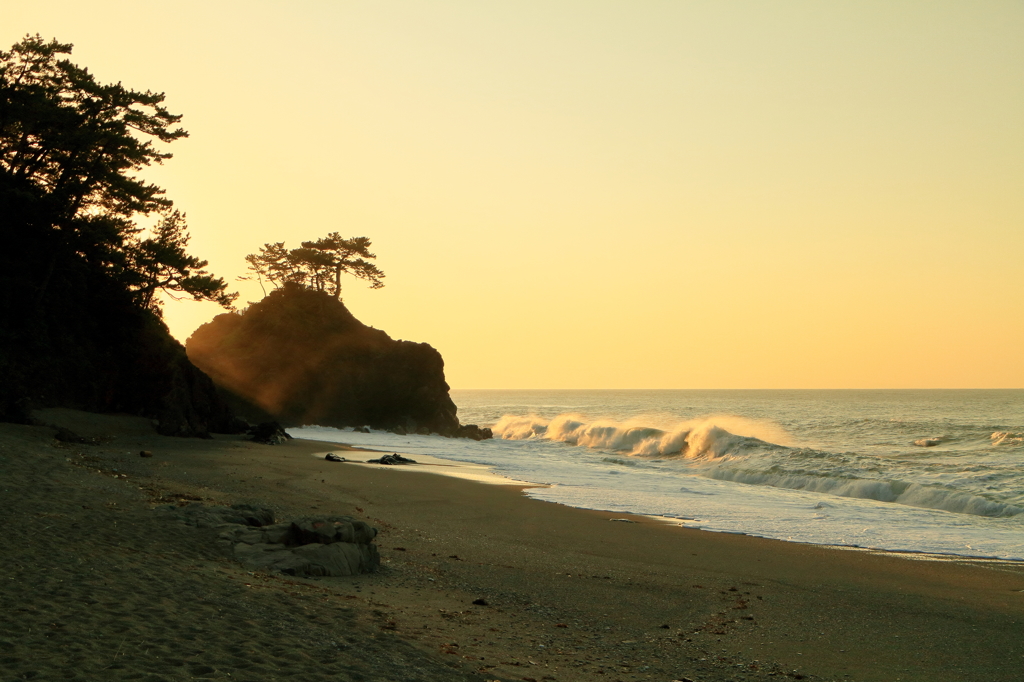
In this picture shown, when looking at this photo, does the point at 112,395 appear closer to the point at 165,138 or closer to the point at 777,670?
the point at 165,138

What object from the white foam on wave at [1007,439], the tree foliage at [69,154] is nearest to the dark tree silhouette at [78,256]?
the tree foliage at [69,154]

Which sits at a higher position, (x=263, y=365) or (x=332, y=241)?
(x=332, y=241)

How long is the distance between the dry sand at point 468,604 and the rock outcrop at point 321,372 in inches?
1570

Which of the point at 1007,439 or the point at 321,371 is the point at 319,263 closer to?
the point at 321,371

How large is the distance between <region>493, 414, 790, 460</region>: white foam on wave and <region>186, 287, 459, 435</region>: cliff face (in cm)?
676

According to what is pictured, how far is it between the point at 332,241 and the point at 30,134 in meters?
31.0

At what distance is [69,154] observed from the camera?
82.5 ft

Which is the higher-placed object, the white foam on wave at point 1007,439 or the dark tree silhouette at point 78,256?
the dark tree silhouette at point 78,256

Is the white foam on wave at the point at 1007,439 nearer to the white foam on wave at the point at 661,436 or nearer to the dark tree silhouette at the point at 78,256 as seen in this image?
the white foam on wave at the point at 661,436

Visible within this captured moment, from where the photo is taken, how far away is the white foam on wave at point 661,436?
32.5 metres

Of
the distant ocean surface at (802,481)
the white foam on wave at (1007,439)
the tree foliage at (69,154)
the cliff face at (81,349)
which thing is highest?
the tree foliage at (69,154)

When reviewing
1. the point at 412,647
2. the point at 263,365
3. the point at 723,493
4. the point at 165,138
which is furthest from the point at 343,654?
the point at 263,365

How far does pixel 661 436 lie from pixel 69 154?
29612mm

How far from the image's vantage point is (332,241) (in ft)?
182
